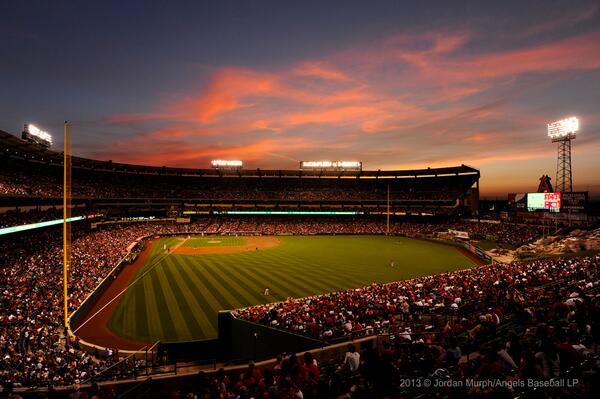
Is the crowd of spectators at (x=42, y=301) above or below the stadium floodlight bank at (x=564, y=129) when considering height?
below

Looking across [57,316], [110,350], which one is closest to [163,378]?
[110,350]

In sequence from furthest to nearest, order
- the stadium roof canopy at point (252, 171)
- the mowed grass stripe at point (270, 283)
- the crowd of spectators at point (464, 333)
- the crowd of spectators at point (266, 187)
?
the crowd of spectators at point (266, 187) → the stadium roof canopy at point (252, 171) → the mowed grass stripe at point (270, 283) → the crowd of spectators at point (464, 333)

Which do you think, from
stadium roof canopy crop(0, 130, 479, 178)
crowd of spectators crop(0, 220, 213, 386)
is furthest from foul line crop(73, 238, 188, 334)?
stadium roof canopy crop(0, 130, 479, 178)

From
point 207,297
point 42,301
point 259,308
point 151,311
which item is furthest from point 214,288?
point 42,301

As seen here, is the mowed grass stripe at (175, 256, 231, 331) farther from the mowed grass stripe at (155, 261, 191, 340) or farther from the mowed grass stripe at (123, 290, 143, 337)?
the mowed grass stripe at (123, 290, 143, 337)

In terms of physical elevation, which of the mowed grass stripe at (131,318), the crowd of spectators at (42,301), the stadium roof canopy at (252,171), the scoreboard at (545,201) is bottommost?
the mowed grass stripe at (131,318)

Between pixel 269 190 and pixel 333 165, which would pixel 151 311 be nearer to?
pixel 269 190

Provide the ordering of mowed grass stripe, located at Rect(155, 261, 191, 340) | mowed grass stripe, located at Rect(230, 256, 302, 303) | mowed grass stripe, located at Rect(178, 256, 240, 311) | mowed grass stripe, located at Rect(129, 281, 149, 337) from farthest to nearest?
mowed grass stripe, located at Rect(230, 256, 302, 303) < mowed grass stripe, located at Rect(178, 256, 240, 311) < mowed grass stripe, located at Rect(129, 281, 149, 337) < mowed grass stripe, located at Rect(155, 261, 191, 340)

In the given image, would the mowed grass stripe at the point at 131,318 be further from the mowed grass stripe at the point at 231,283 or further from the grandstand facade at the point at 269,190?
the grandstand facade at the point at 269,190

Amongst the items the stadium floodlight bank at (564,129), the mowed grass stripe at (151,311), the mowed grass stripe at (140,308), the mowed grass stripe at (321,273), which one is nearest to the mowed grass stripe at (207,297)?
the mowed grass stripe at (151,311)
